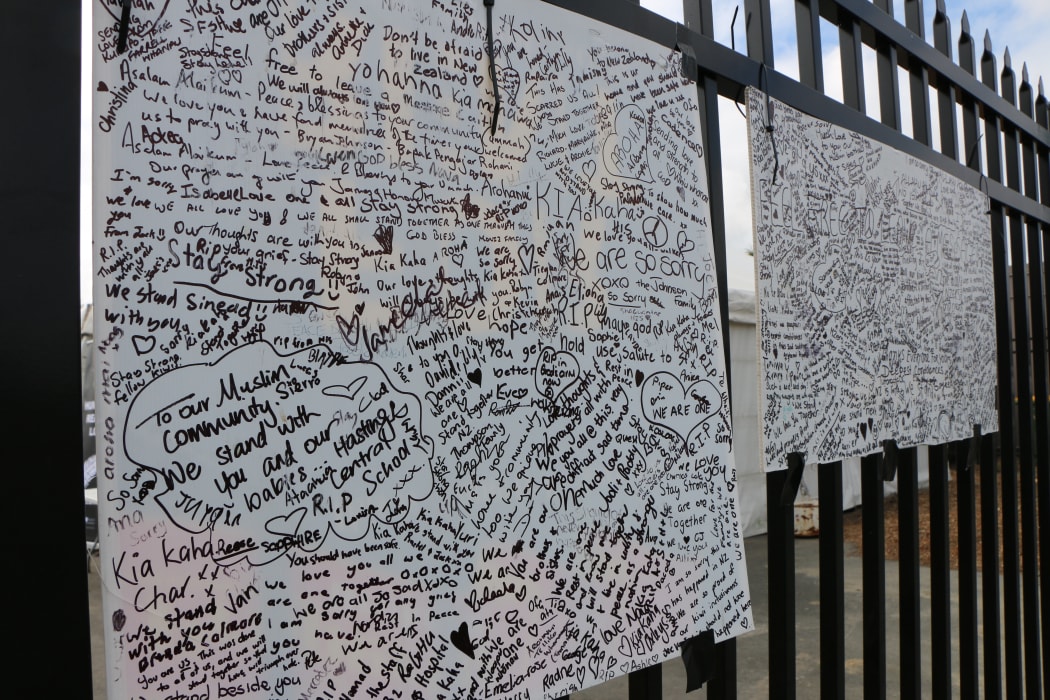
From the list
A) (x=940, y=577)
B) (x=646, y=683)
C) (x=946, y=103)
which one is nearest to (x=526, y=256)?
(x=646, y=683)

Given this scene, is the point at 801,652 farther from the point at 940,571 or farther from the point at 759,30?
the point at 759,30

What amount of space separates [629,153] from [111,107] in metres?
0.73

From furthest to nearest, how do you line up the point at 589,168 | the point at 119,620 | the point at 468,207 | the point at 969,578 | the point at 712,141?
the point at 969,578
the point at 712,141
the point at 589,168
the point at 468,207
the point at 119,620

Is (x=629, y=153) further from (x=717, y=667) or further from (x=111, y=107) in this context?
(x=717, y=667)

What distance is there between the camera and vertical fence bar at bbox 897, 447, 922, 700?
1.79 metres

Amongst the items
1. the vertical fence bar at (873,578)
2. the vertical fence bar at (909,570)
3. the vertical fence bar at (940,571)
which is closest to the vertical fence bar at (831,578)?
the vertical fence bar at (873,578)

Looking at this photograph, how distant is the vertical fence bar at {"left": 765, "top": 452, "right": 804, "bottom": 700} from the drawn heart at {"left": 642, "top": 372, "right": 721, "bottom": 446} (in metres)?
0.28

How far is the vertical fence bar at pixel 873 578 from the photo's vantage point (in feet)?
5.45

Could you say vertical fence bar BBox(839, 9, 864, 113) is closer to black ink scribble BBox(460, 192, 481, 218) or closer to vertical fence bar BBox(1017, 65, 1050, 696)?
black ink scribble BBox(460, 192, 481, 218)

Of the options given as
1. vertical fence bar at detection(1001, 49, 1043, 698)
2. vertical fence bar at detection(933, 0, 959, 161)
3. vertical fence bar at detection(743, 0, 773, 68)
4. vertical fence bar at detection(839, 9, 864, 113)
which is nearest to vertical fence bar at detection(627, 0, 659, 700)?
vertical fence bar at detection(743, 0, 773, 68)

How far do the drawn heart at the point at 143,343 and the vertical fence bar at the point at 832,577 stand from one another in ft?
4.28

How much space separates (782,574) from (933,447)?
82cm

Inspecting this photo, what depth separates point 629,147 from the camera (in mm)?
1151

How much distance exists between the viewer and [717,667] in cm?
123
